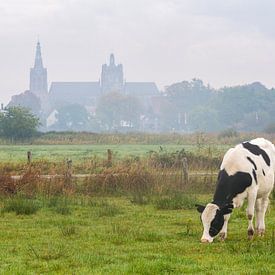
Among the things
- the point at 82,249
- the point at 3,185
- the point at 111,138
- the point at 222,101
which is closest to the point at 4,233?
the point at 82,249

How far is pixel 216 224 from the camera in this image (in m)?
12.3

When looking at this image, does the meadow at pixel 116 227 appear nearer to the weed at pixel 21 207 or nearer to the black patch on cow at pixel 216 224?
the weed at pixel 21 207

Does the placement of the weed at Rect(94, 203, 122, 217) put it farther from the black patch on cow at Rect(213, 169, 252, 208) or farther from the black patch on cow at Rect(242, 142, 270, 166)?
the black patch on cow at Rect(242, 142, 270, 166)

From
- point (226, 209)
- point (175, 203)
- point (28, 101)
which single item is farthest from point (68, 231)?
point (28, 101)

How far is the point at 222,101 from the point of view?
442 ft

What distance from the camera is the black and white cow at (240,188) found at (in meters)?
12.3

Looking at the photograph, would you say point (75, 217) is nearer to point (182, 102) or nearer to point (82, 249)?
point (82, 249)

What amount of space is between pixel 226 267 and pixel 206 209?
8.87ft

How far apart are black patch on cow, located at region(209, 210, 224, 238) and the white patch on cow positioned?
2.5 inches

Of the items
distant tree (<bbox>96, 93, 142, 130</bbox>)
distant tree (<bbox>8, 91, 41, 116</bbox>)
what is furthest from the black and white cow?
distant tree (<bbox>8, 91, 41, 116</bbox>)

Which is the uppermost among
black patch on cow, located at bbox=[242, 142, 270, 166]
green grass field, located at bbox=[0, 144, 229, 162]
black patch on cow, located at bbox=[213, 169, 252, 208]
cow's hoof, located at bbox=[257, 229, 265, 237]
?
black patch on cow, located at bbox=[242, 142, 270, 166]

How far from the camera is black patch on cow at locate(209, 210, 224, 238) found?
40.2ft

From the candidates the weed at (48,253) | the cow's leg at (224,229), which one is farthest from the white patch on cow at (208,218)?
the weed at (48,253)

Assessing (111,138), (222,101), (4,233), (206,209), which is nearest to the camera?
(206,209)
